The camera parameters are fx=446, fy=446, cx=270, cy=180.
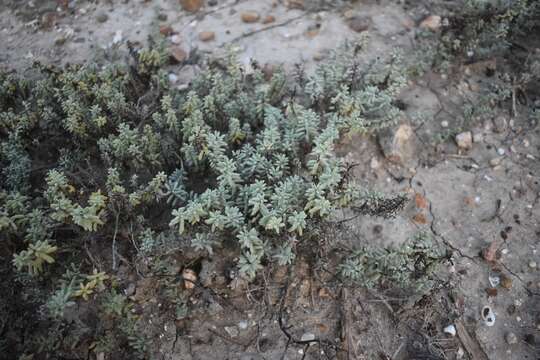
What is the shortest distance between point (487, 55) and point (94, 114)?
395 cm

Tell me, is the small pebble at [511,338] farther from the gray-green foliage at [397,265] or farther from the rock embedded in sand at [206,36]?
the rock embedded in sand at [206,36]

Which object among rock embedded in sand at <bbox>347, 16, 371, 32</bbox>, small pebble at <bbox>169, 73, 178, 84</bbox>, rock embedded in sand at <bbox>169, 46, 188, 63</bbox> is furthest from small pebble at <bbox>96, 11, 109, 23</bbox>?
rock embedded in sand at <bbox>347, 16, 371, 32</bbox>

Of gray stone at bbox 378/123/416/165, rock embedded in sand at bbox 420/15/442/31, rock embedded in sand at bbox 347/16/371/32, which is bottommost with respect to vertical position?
gray stone at bbox 378/123/416/165

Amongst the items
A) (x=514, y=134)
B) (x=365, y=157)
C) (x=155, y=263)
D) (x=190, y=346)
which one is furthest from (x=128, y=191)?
(x=514, y=134)

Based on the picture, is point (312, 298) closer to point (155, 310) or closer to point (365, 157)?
point (155, 310)

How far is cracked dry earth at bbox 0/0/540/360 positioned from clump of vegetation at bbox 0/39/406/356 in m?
0.27

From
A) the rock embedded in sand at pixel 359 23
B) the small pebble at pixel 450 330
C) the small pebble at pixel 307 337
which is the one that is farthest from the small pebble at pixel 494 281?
the rock embedded in sand at pixel 359 23

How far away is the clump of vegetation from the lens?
123 inches

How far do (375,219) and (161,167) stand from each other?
1852 millimetres

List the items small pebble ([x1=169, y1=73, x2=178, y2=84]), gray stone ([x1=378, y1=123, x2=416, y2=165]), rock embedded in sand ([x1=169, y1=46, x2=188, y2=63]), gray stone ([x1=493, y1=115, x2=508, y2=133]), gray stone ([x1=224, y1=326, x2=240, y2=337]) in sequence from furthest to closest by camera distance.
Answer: rock embedded in sand ([x1=169, y1=46, x2=188, y2=63]) → small pebble ([x1=169, y1=73, x2=178, y2=84]) → gray stone ([x1=493, y1=115, x2=508, y2=133]) → gray stone ([x1=378, y1=123, x2=416, y2=165]) → gray stone ([x1=224, y1=326, x2=240, y2=337])

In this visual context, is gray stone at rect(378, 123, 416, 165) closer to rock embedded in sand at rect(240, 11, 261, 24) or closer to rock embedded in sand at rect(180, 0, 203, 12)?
rock embedded in sand at rect(240, 11, 261, 24)

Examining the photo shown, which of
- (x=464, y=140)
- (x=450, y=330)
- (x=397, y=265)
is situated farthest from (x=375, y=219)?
(x=464, y=140)

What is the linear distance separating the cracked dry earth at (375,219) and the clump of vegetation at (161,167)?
27 centimetres

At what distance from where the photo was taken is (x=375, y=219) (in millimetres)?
3758
